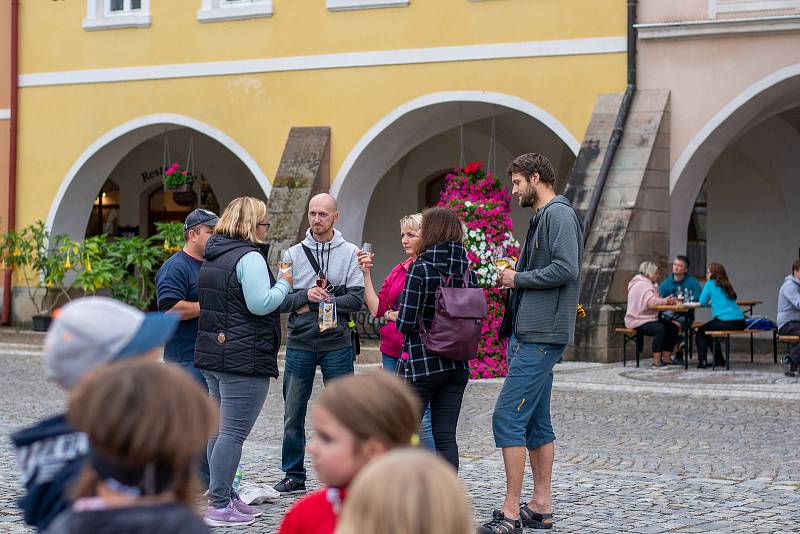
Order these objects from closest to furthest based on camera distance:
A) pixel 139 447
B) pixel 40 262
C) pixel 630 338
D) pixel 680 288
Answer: pixel 139 447
pixel 630 338
pixel 680 288
pixel 40 262

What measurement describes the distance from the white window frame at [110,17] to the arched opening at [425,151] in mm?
4177

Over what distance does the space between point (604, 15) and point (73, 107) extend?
8.84 meters

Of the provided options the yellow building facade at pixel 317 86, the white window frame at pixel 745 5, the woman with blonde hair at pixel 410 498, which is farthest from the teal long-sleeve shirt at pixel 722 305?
the woman with blonde hair at pixel 410 498

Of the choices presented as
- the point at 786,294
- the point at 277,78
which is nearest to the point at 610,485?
the point at 786,294

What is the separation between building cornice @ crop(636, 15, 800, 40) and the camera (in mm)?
16453

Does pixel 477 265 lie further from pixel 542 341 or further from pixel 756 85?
pixel 542 341

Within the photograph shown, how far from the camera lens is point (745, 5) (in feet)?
54.9

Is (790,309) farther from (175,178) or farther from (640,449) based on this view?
(175,178)

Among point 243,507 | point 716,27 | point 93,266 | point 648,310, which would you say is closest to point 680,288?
point 648,310

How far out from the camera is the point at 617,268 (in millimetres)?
16219

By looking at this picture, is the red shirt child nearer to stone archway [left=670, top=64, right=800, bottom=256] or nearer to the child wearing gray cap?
the child wearing gray cap

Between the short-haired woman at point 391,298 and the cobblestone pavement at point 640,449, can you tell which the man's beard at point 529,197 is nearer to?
the short-haired woman at point 391,298

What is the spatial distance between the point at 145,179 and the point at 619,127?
11052 mm

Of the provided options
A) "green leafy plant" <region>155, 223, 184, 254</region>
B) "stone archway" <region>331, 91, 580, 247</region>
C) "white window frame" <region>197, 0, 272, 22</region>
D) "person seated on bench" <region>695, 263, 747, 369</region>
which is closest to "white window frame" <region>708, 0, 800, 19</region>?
"stone archway" <region>331, 91, 580, 247</region>
